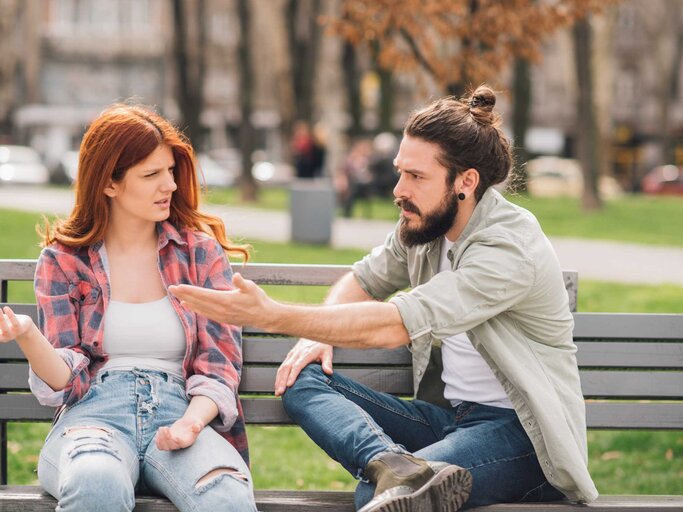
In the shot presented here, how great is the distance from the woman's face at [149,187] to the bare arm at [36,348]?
0.52 meters

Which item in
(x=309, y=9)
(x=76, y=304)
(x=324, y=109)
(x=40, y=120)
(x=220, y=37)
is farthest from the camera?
(x=220, y=37)

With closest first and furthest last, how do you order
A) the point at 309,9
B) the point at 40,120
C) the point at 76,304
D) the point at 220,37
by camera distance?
the point at 76,304 < the point at 309,9 < the point at 40,120 < the point at 220,37

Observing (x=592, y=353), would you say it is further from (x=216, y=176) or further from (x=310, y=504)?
(x=216, y=176)

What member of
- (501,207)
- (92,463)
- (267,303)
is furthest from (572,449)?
(92,463)

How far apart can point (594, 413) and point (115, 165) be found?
5.83ft

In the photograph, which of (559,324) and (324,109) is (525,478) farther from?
(324,109)

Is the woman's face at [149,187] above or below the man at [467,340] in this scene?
above

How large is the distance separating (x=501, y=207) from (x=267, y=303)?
87cm

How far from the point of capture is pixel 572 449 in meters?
3.51

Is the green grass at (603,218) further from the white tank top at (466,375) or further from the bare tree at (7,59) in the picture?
the bare tree at (7,59)

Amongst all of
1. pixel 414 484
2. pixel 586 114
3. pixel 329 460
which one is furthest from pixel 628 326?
pixel 586 114

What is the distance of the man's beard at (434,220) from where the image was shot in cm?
363

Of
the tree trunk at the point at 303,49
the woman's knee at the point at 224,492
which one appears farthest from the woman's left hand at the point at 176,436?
the tree trunk at the point at 303,49

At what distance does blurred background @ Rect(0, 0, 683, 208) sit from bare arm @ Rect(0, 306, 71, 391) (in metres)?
0.94
